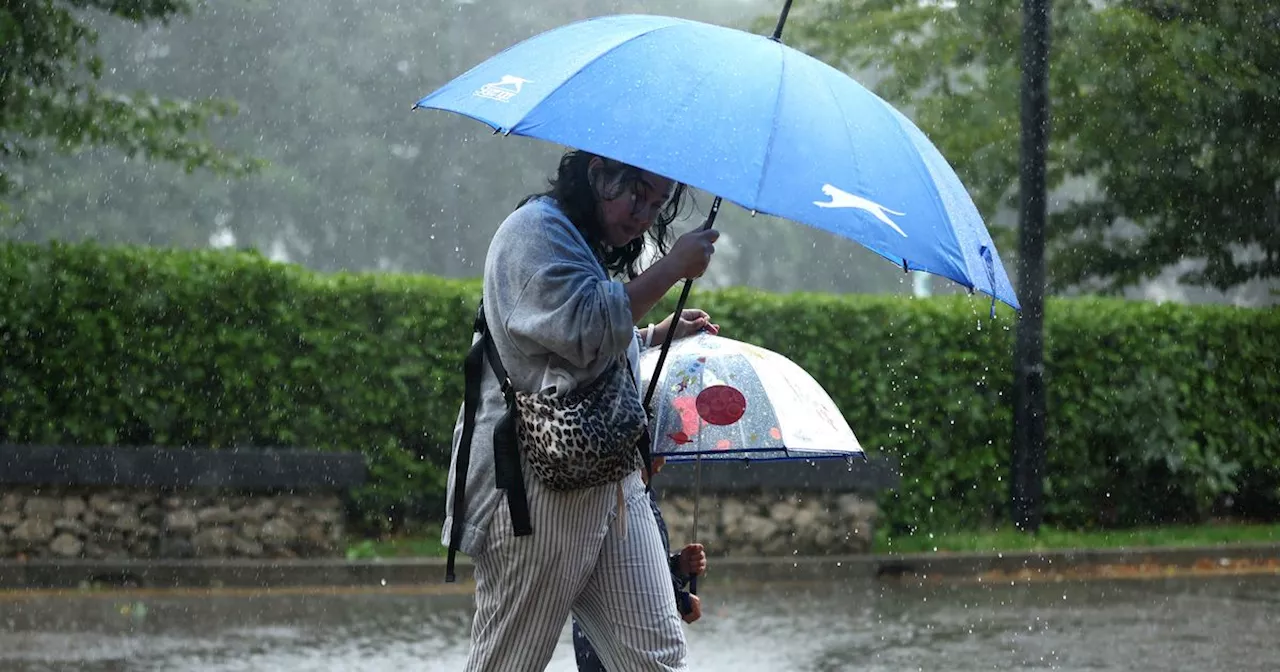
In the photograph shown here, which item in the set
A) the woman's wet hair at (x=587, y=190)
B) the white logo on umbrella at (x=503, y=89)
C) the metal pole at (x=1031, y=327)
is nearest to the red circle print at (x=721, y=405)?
the woman's wet hair at (x=587, y=190)

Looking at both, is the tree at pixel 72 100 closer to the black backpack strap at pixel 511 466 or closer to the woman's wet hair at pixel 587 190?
the woman's wet hair at pixel 587 190

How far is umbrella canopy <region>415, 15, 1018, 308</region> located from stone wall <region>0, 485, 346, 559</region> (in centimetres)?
741

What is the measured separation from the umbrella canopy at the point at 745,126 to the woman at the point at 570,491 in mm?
188

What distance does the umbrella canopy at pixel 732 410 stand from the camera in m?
4.67

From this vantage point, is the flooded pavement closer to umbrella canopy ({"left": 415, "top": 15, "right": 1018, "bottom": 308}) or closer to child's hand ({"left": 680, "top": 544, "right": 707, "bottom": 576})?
child's hand ({"left": 680, "top": 544, "right": 707, "bottom": 576})

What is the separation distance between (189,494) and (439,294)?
98.3 inches

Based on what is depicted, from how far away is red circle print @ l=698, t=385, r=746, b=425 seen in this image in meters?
4.69

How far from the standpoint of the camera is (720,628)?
9.30m

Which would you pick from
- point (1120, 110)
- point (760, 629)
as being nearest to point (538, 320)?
point (760, 629)

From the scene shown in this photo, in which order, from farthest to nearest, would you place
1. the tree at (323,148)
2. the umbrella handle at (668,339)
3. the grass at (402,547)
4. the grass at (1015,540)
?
1. the tree at (323,148)
2. the grass at (1015,540)
3. the grass at (402,547)
4. the umbrella handle at (668,339)

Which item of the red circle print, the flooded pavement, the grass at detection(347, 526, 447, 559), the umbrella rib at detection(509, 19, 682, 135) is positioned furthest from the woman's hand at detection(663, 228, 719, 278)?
the grass at detection(347, 526, 447, 559)

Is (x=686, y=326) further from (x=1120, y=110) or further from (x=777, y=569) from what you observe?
(x=1120, y=110)

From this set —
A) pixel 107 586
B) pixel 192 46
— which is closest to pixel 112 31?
pixel 192 46

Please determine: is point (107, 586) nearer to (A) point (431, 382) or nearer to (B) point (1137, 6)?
(A) point (431, 382)
